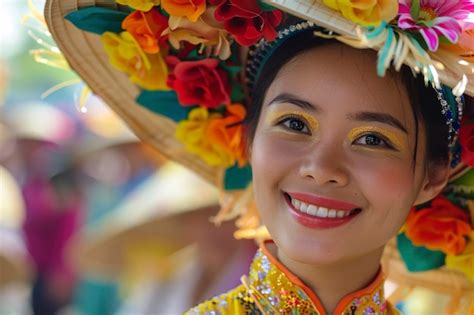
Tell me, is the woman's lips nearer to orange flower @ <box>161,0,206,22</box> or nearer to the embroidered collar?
the embroidered collar

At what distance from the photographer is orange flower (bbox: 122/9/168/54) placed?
2.03m

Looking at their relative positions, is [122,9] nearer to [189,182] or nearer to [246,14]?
[246,14]

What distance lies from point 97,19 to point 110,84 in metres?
0.31

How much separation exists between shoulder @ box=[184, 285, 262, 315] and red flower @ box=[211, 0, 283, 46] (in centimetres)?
57

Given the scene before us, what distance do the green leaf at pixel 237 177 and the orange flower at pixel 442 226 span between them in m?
0.46

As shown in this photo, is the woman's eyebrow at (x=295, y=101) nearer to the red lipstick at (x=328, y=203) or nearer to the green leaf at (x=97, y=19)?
the red lipstick at (x=328, y=203)

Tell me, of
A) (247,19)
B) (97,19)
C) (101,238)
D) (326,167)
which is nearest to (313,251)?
(326,167)

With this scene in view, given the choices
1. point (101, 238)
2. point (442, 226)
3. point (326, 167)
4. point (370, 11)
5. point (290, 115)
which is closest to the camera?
point (370, 11)

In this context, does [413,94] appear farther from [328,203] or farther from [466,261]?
[466,261]

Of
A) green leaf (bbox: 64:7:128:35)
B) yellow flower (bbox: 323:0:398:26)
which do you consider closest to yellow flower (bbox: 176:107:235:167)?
green leaf (bbox: 64:7:128:35)

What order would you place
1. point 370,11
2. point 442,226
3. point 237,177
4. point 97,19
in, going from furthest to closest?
point 237,177 → point 442,226 → point 97,19 → point 370,11

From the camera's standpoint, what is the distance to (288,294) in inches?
78.8

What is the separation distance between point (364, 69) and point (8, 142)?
2.80m

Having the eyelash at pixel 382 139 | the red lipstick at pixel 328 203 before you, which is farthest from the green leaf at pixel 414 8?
the red lipstick at pixel 328 203
